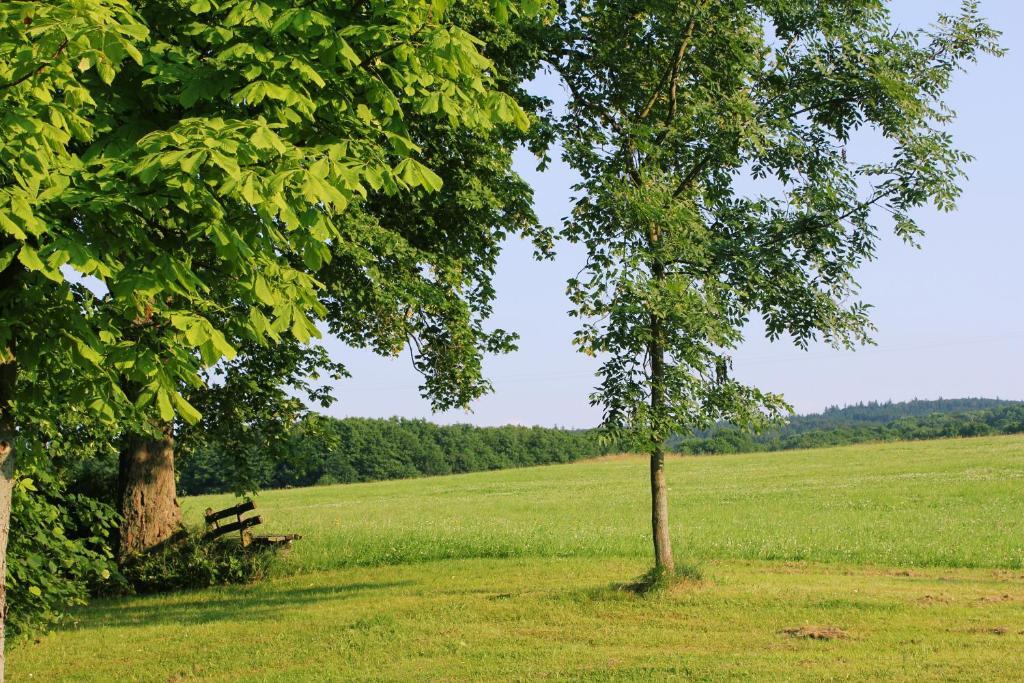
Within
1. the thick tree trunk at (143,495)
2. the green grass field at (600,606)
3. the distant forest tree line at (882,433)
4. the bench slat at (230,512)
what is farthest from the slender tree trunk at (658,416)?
the distant forest tree line at (882,433)

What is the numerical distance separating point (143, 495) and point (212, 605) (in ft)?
15.3

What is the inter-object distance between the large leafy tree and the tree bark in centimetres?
782

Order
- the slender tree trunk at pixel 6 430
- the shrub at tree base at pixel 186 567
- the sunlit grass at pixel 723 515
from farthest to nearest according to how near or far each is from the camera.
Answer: the sunlit grass at pixel 723 515
the shrub at tree base at pixel 186 567
the slender tree trunk at pixel 6 430

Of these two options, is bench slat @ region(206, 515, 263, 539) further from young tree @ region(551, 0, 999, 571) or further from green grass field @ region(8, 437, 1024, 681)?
young tree @ region(551, 0, 999, 571)

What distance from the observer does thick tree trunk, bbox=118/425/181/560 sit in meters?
23.1

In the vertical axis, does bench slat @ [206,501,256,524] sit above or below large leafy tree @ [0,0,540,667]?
below

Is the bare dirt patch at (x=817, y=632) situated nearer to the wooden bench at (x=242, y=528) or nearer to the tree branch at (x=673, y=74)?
the tree branch at (x=673, y=74)

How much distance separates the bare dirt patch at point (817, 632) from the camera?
43.2 feet

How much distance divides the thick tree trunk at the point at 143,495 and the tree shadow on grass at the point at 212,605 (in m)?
1.58

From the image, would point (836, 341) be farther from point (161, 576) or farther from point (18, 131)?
point (161, 576)

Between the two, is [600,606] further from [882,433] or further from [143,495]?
[882,433]

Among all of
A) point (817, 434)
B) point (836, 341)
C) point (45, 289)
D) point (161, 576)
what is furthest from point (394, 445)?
point (45, 289)

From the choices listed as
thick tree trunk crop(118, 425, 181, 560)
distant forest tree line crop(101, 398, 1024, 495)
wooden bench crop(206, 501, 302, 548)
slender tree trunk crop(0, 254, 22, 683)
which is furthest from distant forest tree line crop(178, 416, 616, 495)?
slender tree trunk crop(0, 254, 22, 683)

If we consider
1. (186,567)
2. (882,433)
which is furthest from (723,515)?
(882,433)
